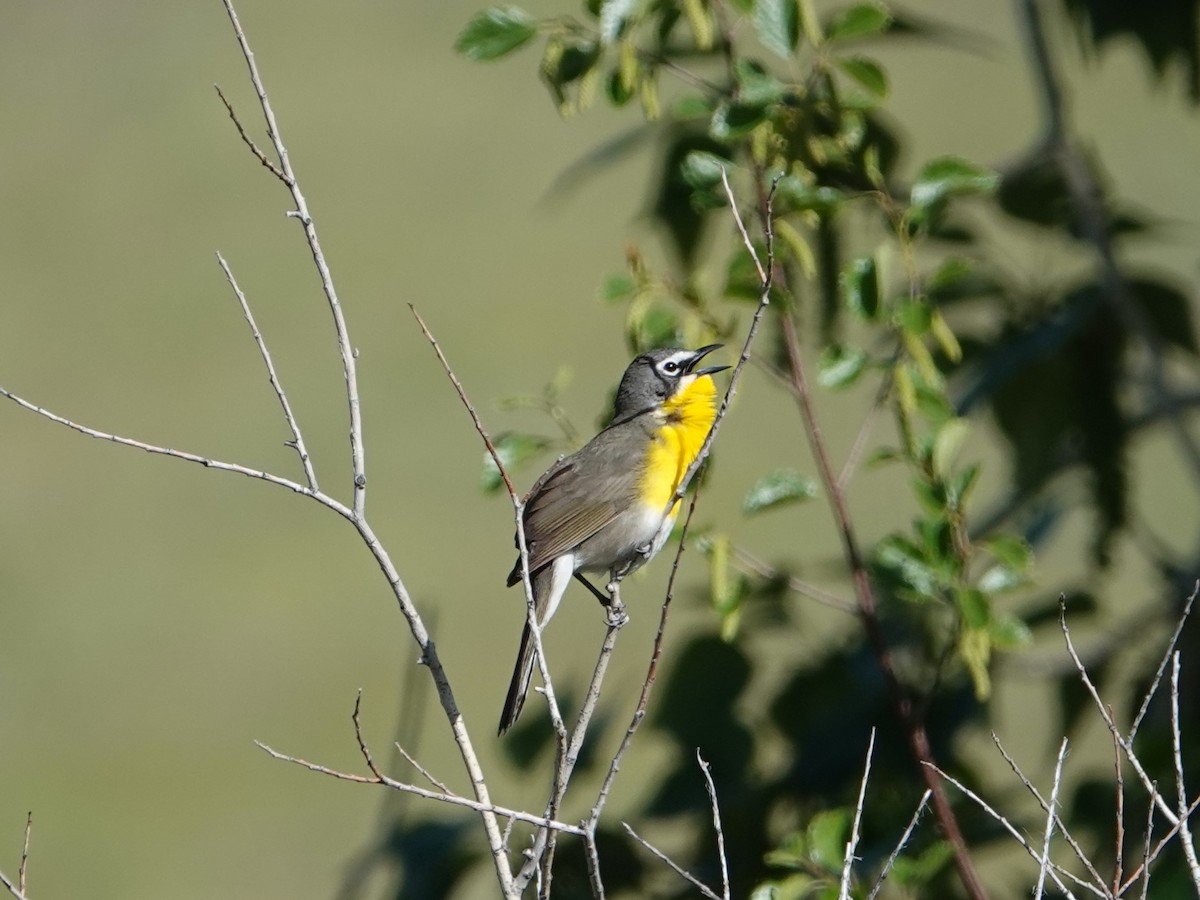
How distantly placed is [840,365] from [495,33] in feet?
3.59

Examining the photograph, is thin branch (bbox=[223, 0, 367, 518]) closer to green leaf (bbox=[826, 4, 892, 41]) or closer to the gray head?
green leaf (bbox=[826, 4, 892, 41])

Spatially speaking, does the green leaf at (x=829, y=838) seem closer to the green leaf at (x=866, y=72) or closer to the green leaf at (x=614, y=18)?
the green leaf at (x=866, y=72)

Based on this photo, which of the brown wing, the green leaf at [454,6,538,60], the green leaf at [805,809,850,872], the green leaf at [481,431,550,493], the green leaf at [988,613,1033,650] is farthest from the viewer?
the brown wing

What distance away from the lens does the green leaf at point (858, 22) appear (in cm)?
355

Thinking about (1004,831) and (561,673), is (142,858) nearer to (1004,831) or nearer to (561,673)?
(561,673)

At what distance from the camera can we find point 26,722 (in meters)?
12.3

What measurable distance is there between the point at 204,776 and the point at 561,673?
2.82 m

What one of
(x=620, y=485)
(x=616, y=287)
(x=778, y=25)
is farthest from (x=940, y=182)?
(x=620, y=485)

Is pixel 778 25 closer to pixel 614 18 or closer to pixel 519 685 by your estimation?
pixel 614 18

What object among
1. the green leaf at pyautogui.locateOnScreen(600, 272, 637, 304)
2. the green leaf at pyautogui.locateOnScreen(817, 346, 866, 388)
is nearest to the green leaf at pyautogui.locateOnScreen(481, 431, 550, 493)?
the green leaf at pyautogui.locateOnScreen(600, 272, 637, 304)

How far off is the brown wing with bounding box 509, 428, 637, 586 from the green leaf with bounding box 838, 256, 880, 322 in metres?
1.46

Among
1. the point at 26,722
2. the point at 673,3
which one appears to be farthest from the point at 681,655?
the point at 26,722

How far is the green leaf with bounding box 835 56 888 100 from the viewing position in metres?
3.63

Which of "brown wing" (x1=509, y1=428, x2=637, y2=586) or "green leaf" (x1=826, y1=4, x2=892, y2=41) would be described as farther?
"brown wing" (x1=509, y1=428, x2=637, y2=586)
